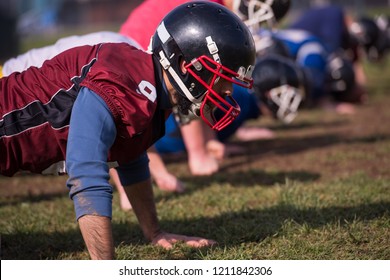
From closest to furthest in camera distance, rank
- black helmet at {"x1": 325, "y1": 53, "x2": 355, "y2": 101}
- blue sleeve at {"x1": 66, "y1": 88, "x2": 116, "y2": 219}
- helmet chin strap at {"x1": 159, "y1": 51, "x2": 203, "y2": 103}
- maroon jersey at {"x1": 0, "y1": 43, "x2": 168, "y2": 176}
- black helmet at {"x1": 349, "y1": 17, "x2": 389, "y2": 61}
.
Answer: blue sleeve at {"x1": 66, "y1": 88, "x2": 116, "y2": 219}, maroon jersey at {"x1": 0, "y1": 43, "x2": 168, "y2": 176}, helmet chin strap at {"x1": 159, "y1": 51, "x2": 203, "y2": 103}, black helmet at {"x1": 325, "y1": 53, "x2": 355, "y2": 101}, black helmet at {"x1": 349, "y1": 17, "x2": 389, "y2": 61}

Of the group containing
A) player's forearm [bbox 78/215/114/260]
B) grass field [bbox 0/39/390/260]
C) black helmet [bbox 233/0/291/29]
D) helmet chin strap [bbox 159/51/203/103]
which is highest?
helmet chin strap [bbox 159/51/203/103]

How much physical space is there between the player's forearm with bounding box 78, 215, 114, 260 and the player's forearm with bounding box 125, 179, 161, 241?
0.82m

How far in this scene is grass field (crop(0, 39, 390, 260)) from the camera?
135 inches

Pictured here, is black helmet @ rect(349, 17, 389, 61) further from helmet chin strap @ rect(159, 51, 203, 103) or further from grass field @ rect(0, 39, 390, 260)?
helmet chin strap @ rect(159, 51, 203, 103)

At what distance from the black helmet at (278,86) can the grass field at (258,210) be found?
0.49 meters

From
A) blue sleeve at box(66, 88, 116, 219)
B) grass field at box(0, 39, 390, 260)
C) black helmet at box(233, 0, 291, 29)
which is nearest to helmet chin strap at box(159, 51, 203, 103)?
blue sleeve at box(66, 88, 116, 219)

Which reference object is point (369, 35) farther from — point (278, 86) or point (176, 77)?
point (176, 77)

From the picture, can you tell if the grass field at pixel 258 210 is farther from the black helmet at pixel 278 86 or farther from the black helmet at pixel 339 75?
the black helmet at pixel 339 75

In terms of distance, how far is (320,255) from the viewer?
3.25 m

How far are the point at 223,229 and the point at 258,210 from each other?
18.5 inches

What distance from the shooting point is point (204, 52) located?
9.79 feet

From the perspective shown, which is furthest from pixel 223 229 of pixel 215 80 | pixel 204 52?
pixel 204 52

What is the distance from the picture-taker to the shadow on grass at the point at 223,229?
3623mm
